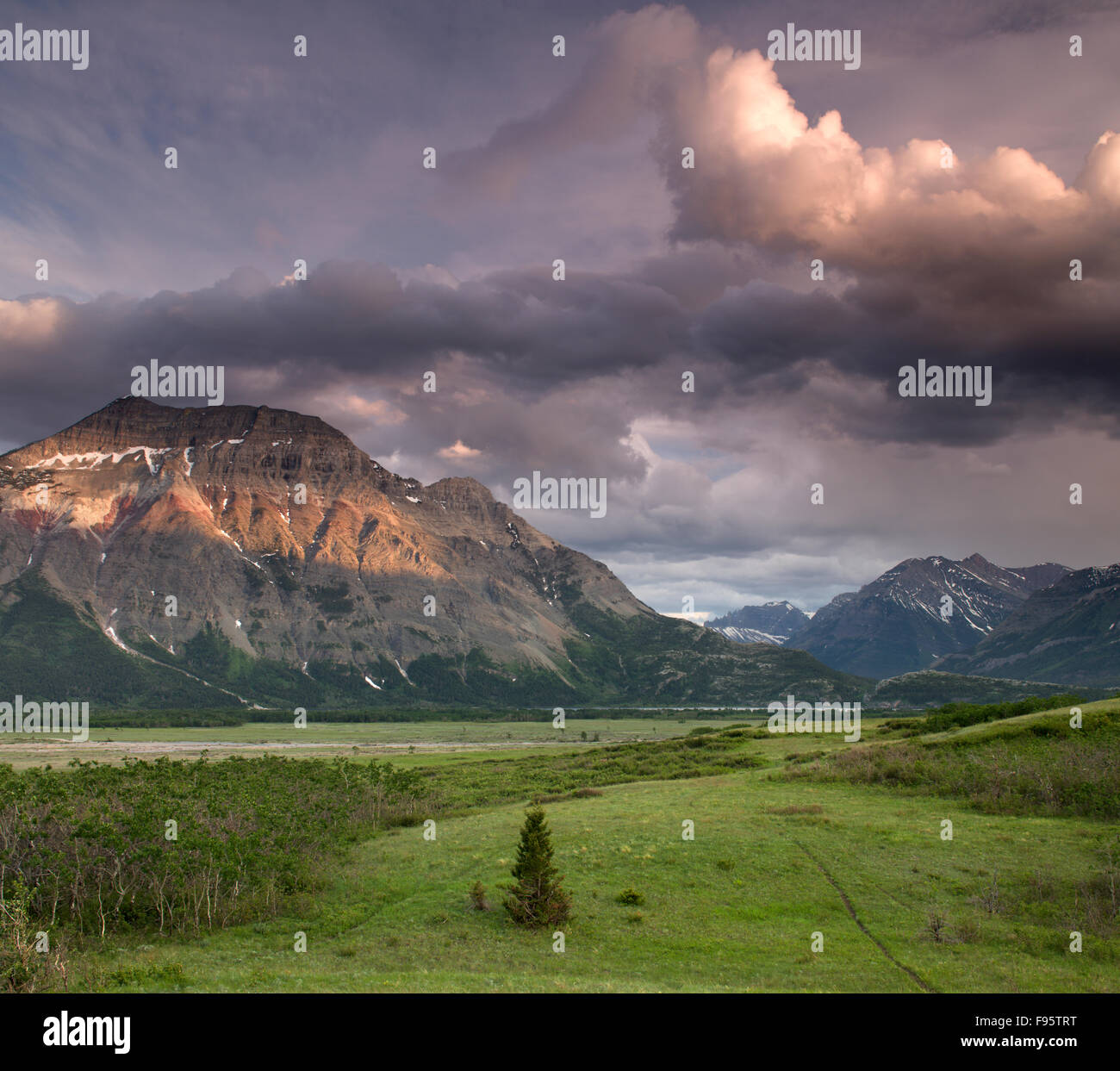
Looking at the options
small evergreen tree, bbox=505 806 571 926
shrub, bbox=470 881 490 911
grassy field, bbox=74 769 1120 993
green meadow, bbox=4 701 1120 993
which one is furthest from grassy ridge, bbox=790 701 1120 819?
shrub, bbox=470 881 490 911

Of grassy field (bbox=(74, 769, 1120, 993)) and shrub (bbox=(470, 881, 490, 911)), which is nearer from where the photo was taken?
grassy field (bbox=(74, 769, 1120, 993))

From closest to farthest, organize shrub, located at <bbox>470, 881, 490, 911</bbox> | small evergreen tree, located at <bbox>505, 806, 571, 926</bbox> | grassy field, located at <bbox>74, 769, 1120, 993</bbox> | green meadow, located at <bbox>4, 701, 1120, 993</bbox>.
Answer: grassy field, located at <bbox>74, 769, 1120, 993</bbox>
green meadow, located at <bbox>4, 701, 1120, 993</bbox>
small evergreen tree, located at <bbox>505, 806, 571, 926</bbox>
shrub, located at <bbox>470, 881, 490, 911</bbox>

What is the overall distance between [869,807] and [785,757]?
30405mm

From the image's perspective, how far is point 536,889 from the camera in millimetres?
34219

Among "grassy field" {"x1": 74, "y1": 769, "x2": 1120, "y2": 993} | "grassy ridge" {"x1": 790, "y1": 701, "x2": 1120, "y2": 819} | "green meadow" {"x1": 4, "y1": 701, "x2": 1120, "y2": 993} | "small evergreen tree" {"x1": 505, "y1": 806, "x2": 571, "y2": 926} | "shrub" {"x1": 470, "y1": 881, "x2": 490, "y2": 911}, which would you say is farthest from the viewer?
"grassy ridge" {"x1": 790, "y1": 701, "x2": 1120, "y2": 819}

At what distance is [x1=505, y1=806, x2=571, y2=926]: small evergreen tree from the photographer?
33719 mm

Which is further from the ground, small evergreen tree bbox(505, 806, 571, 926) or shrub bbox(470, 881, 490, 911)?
small evergreen tree bbox(505, 806, 571, 926)

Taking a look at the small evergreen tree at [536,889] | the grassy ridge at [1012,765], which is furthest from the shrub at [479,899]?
the grassy ridge at [1012,765]

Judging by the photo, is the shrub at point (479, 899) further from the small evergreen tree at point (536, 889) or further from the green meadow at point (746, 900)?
the small evergreen tree at point (536, 889)

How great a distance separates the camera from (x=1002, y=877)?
1462 inches

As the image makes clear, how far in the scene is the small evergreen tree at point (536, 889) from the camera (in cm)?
3372

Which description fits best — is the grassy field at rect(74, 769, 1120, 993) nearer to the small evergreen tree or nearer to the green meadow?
the green meadow
